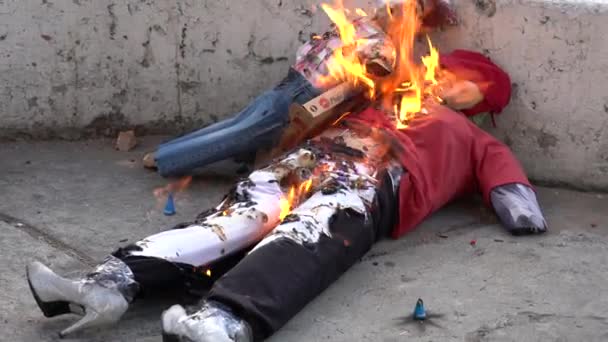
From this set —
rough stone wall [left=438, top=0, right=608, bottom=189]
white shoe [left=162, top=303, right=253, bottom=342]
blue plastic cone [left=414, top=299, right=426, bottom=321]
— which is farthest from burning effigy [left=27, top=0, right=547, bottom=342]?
blue plastic cone [left=414, top=299, right=426, bottom=321]

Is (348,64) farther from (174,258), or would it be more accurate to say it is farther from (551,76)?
(174,258)

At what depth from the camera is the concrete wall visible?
15.1 feet

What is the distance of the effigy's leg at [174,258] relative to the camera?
3.19m

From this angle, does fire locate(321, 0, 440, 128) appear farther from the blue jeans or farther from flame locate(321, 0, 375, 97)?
the blue jeans

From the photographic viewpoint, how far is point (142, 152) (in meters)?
5.04

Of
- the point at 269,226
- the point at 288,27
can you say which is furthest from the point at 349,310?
the point at 288,27

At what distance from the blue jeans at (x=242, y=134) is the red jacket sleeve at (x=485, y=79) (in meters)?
0.65

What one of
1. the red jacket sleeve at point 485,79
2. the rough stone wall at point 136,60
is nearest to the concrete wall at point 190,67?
the rough stone wall at point 136,60

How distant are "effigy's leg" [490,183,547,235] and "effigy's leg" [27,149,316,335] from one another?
853 mm

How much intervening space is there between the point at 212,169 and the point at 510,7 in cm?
161

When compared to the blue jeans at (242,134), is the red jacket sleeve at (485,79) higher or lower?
higher

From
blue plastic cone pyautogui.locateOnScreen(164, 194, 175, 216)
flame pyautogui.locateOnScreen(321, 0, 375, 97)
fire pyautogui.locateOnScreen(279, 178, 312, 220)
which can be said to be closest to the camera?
fire pyautogui.locateOnScreen(279, 178, 312, 220)

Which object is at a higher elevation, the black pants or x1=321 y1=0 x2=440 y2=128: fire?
x1=321 y1=0 x2=440 y2=128: fire

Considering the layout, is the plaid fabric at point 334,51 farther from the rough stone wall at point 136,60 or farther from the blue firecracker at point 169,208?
the blue firecracker at point 169,208
